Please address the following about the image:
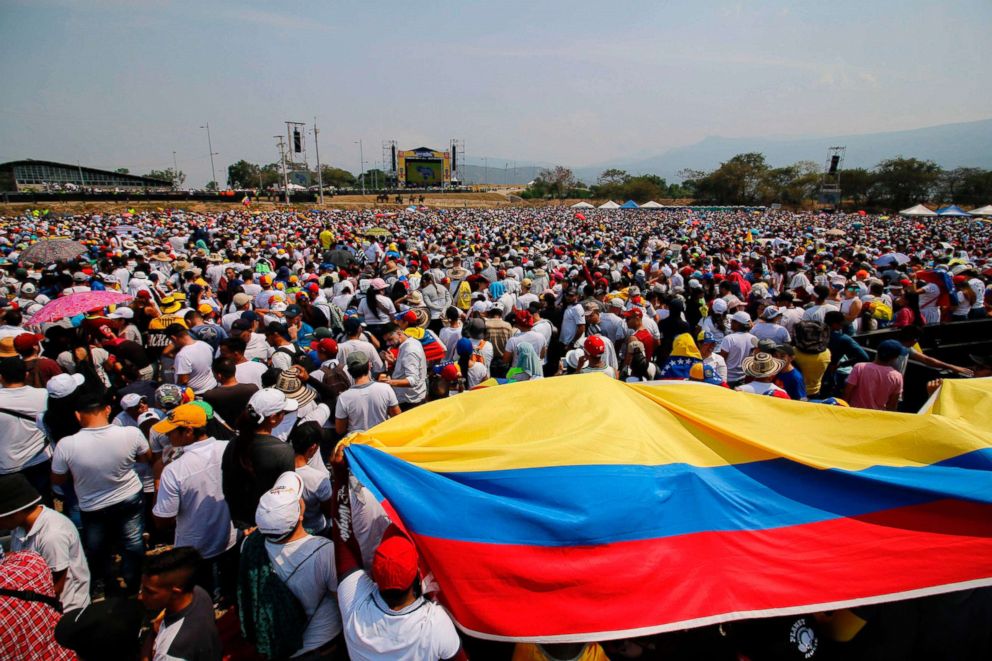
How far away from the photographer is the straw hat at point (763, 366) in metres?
4.51

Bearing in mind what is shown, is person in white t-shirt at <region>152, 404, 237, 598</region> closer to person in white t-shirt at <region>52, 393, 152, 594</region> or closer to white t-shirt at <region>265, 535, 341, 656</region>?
person in white t-shirt at <region>52, 393, 152, 594</region>

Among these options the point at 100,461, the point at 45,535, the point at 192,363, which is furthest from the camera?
the point at 192,363

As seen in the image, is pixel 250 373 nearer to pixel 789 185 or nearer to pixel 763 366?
pixel 763 366

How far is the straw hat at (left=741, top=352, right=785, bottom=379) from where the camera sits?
4.51 m

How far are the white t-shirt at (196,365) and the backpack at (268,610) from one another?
3.19m

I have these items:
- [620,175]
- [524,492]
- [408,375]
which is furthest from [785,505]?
[620,175]

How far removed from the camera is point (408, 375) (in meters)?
5.35

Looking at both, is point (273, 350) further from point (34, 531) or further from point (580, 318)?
point (580, 318)

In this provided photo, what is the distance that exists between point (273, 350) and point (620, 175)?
315 feet

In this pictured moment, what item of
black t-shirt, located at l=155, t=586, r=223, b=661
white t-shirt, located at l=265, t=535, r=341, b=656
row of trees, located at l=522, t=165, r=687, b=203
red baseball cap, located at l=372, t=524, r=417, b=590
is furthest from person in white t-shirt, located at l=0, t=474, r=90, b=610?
row of trees, located at l=522, t=165, r=687, b=203

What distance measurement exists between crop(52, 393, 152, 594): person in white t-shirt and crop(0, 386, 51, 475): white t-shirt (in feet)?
2.42

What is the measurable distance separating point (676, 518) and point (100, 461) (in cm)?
370

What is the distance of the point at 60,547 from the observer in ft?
9.29

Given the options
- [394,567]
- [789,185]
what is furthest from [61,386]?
[789,185]
